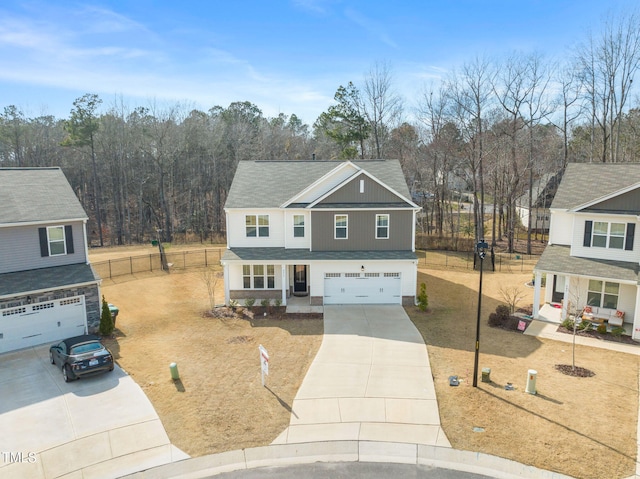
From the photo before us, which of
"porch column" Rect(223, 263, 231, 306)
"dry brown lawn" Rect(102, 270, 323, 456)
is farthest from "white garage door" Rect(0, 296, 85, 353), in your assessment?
"porch column" Rect(223, 263, 231, 306)

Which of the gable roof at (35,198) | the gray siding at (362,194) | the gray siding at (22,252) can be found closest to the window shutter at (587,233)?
the gray siding at (362,194)

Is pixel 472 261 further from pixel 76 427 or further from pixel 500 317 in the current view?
pixel 76 427

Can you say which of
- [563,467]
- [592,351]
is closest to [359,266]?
[592,351]

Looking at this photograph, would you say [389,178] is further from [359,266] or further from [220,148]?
[220,148]

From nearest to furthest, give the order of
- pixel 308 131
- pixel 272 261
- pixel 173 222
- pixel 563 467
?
1. pixel 563 467
2. pixel 272 261
3. pixel 173 222
4. pixel 308 131

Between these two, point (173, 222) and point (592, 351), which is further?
point (173, 222)

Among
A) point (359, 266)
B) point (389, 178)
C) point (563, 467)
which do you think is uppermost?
point (389, 178)

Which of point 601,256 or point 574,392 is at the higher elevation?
point 601,256

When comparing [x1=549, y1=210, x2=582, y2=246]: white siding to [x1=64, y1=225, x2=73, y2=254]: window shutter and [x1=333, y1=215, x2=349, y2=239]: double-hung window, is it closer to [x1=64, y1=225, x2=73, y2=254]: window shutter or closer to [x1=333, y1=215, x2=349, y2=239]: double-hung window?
[x1=333, y1=215, x2=349, y2=239]: double-hung window

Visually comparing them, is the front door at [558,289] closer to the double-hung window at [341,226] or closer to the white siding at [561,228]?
the white siding at [561,228]
